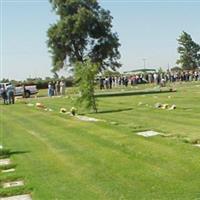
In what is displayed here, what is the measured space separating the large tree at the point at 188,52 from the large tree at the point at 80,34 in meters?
56.1

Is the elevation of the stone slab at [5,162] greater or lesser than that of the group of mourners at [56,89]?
lesser

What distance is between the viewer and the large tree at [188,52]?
119 metres

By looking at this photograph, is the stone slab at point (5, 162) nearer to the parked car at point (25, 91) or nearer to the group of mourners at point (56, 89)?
the group of mourners at point (56, 89)

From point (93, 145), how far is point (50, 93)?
45.6 metres

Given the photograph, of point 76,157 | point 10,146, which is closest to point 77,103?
point 10,146

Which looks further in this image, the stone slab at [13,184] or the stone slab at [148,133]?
the stone slab at [148,133]

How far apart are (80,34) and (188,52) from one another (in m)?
60.4

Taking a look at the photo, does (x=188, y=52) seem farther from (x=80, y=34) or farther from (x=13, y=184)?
(x=13, y=184)

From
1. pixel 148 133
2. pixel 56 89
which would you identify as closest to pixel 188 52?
pixel 56 89

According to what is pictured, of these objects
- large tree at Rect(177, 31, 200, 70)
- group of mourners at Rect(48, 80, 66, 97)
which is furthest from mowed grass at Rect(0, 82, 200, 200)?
large tree at Rect(177, 31, 200, 70)

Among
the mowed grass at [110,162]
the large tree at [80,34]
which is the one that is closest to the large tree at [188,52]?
the large tree at [80,34]

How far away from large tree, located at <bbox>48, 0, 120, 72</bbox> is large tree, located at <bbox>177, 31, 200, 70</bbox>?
5612cm

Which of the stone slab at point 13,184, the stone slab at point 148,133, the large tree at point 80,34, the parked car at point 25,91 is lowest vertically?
the stone slab at point 13,184

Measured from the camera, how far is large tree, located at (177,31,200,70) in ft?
391
